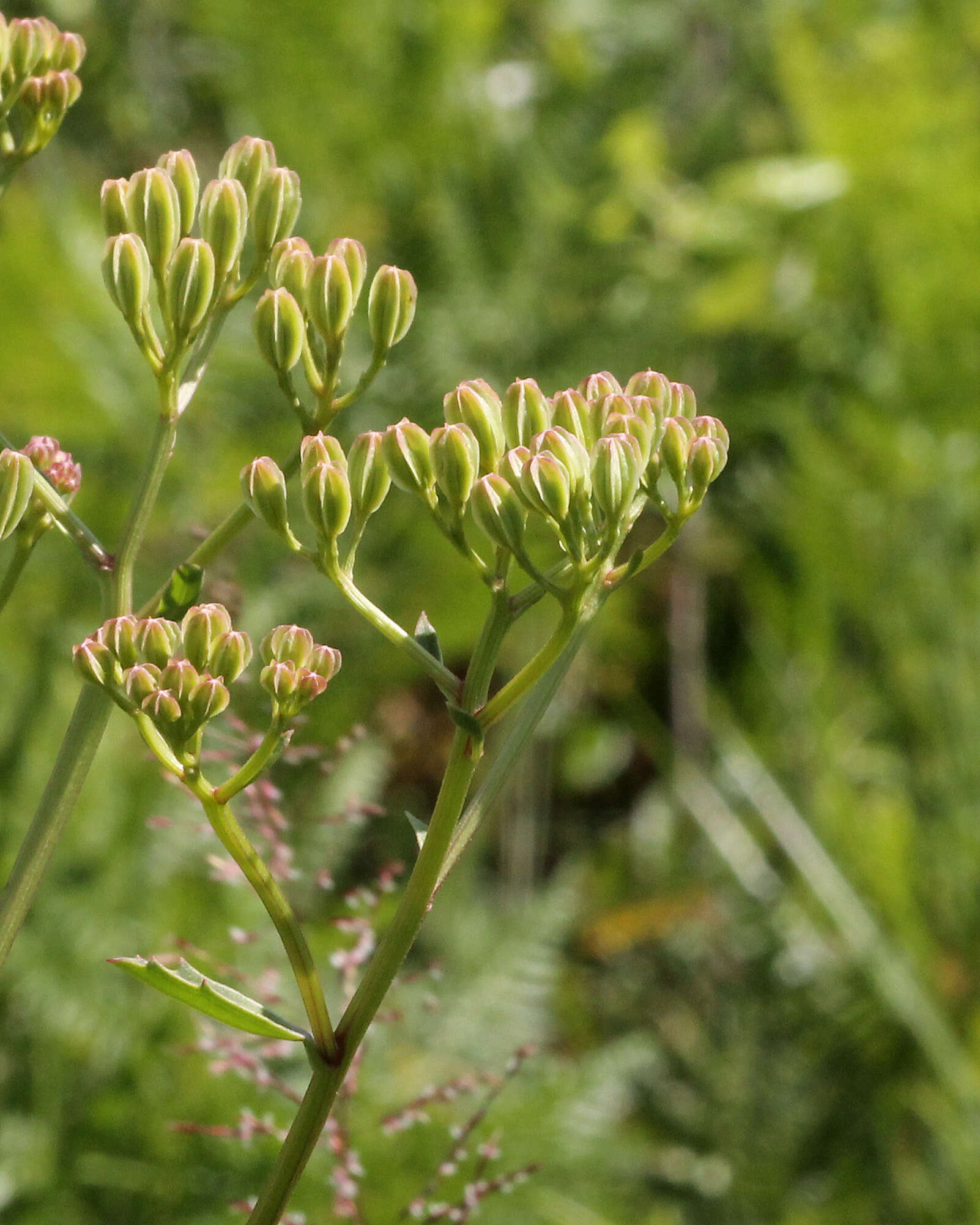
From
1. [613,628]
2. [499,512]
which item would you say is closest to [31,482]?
[499,512]

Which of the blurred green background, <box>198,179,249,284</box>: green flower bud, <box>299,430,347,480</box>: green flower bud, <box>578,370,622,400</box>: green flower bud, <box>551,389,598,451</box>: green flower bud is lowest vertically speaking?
<box>299,430,347,480</box>: green flower bud

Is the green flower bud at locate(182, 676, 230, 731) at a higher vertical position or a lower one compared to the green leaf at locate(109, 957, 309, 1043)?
higher

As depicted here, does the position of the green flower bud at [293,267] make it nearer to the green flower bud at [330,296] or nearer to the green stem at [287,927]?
the green flower bud at [330,296]

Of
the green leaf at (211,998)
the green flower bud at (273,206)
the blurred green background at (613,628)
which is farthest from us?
the blurred green background at (613,628)

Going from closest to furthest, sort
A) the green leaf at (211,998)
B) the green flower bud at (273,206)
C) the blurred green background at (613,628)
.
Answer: the green leaf at (211,998), the green flower bud at (273,206), the blurred green background at (613,628)

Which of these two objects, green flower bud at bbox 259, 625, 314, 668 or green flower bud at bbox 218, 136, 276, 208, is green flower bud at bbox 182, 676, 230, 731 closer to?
green flower bud at bbox 259, 625, 314, 668

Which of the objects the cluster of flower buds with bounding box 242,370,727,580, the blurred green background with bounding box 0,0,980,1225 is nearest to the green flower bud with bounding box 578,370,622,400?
the cluster of flower buds with bounding box 242,370,727,580

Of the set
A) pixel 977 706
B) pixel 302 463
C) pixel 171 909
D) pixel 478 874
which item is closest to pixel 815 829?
pixel 977 706

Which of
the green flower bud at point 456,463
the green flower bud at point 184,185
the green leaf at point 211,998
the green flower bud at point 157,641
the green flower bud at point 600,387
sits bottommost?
the green leaf at point 211,998

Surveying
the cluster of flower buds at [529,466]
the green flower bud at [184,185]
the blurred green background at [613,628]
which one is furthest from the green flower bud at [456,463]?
the blurred green background at [613,628]

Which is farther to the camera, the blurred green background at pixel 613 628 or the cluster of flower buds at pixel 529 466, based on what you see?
the blurred green background at pixel 613 628
